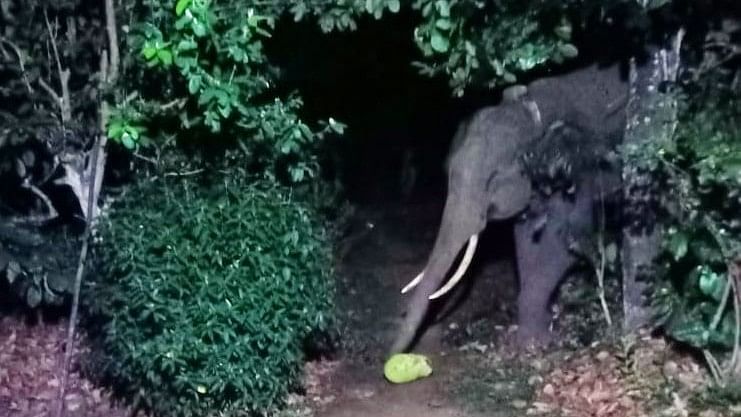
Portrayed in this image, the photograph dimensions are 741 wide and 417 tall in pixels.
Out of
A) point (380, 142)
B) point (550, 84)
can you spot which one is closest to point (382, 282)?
point (380, 142)

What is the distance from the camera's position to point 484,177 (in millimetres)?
7375

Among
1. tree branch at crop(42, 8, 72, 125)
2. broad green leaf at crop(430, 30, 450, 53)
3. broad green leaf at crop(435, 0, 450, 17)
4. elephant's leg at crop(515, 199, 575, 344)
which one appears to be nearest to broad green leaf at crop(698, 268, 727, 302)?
elephant's leg at crop(515, 199, 575, 344)

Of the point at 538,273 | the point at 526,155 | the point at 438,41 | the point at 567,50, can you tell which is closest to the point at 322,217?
the point at 538,273

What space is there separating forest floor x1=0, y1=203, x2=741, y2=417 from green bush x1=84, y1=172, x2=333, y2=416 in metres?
0.50

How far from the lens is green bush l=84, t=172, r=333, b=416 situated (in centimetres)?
664

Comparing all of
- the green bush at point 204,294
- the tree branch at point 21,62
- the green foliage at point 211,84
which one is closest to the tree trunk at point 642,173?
the green foliage at point 211,84

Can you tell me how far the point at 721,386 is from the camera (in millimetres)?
6734

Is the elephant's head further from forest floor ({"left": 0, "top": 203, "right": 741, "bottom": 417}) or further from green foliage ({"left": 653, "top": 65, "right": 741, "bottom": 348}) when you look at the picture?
green foliage ({"left": 653, "top": 65, "right": 741, "bottom": 348})

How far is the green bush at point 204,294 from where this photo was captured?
664cm

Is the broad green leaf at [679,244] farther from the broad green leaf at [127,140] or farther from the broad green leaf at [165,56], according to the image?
the broad green leaf at [127,140]

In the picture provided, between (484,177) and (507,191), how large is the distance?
7.2 inches

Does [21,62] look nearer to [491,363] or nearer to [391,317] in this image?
[391,317]

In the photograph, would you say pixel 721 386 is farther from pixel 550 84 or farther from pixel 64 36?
pixel 64 36

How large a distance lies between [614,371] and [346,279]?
8.57ft
